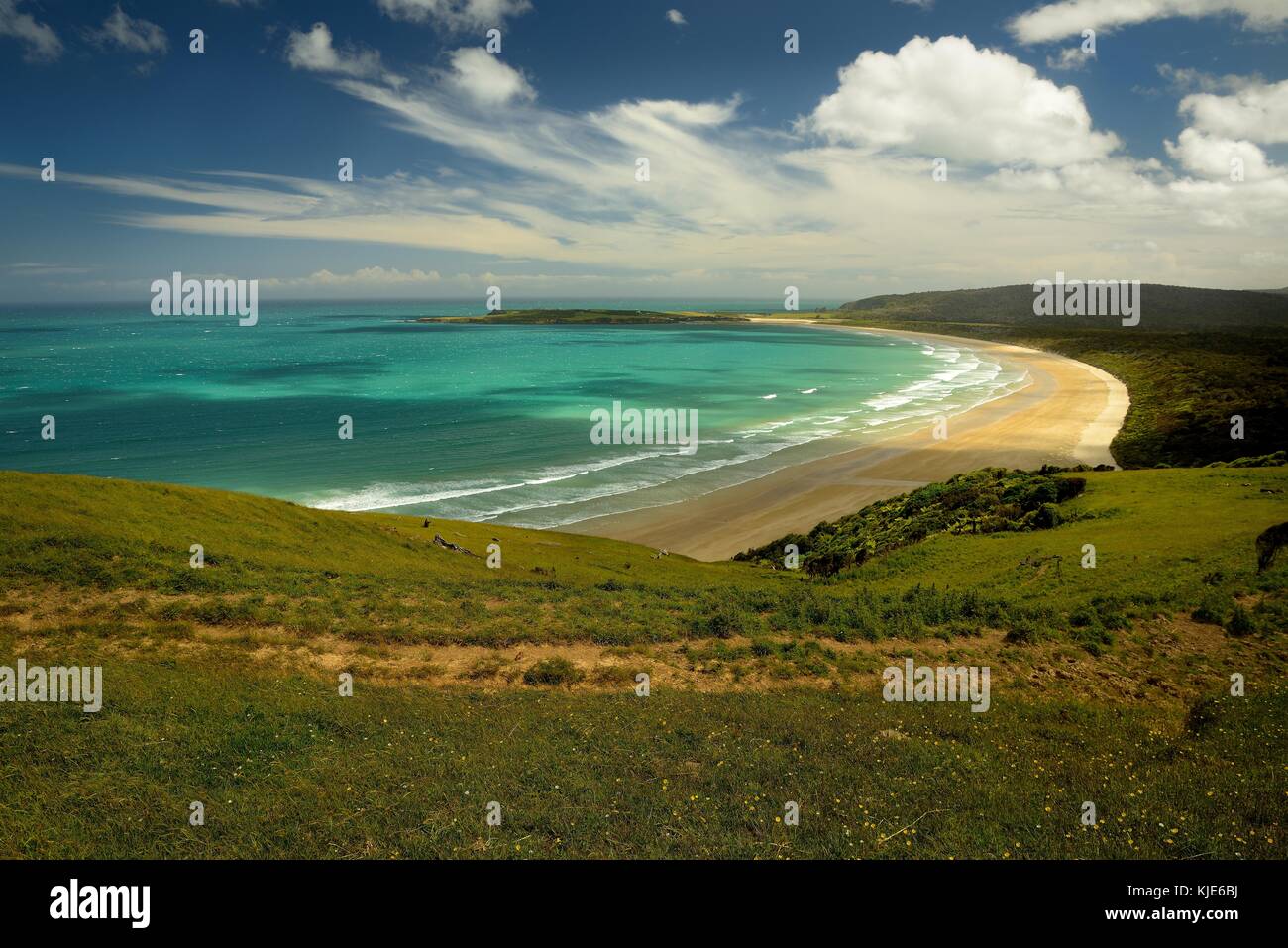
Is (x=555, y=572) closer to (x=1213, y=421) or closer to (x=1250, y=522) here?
(x=1250, y=522)

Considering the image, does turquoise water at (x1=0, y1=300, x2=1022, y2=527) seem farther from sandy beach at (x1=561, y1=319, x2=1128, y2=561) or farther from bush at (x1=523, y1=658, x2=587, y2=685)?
bush at (x1=523, y1=658, x2=587, y2=685)

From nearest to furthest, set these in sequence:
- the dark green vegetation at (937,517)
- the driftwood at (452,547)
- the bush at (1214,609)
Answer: the bush at (1214,609) → the driftwood at (452,547) → the dark green vegetation at (937,517)

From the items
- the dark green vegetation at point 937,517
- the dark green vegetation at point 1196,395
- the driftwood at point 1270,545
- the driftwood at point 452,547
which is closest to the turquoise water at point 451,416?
the driftwood at point 452,547

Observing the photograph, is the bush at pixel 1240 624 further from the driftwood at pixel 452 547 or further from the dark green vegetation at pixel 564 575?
the driftwood at pixel 452 547

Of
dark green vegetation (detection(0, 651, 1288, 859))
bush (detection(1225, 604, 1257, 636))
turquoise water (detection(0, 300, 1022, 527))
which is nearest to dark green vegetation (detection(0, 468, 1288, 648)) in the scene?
bush (detection(1225, 604, 1257, 636))

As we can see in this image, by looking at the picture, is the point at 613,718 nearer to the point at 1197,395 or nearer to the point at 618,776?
the point at 618,776

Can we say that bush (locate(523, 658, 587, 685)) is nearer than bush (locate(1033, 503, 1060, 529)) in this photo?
Yes
